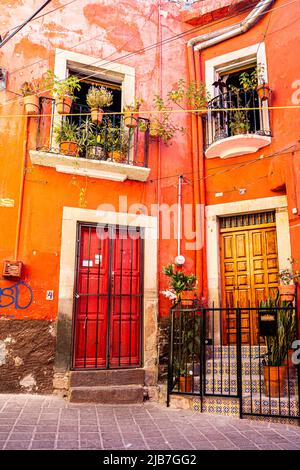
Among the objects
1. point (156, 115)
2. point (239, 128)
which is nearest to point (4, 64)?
point (156, 115)

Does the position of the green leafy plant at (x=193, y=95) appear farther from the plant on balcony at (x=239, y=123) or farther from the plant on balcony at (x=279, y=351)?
the plant on balcony at (x=279, y=351)

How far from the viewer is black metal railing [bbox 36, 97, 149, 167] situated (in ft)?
21.0

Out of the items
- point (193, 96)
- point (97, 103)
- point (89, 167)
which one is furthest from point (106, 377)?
point (193, 96)

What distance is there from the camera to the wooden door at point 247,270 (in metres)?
6.59

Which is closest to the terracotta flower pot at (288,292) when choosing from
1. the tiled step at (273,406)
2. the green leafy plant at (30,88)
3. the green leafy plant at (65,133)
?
the tiled step at (273,406)

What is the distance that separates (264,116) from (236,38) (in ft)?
6.48

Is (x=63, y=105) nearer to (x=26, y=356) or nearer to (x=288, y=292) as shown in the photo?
(x=26, y=356)

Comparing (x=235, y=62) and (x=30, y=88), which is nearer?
(x=30, y=88)

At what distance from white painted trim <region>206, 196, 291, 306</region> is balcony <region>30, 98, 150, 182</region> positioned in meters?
1.57

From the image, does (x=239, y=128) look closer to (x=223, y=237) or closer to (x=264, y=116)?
(x=264, y=116)

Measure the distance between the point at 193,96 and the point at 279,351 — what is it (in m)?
5.08

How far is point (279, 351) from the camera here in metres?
5.00

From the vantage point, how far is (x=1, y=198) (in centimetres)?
599

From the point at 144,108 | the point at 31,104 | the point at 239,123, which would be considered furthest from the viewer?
the point at 144,108
